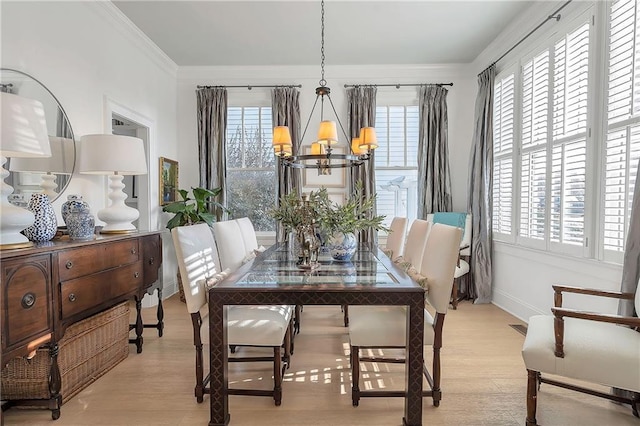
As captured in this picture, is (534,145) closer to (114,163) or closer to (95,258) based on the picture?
(114,163)

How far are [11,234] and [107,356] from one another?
1204 mm

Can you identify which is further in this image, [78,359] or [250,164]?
[250,164]

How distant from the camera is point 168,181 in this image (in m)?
4.49

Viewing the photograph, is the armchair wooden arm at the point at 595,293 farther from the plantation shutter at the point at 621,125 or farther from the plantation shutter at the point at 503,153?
the plantation shutter at the point at 503,153

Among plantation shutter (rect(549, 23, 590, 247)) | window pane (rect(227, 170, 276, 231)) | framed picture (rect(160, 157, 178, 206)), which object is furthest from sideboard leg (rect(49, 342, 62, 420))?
plantation shutter (rect(549, 23, 590, 247))

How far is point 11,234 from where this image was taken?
177cm

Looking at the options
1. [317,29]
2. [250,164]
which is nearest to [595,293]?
[317,29]

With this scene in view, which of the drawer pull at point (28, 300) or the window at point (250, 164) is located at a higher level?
the window at point (250, 164)

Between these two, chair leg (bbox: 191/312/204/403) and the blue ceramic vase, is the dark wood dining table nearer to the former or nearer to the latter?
chair leg (bbox: 191/312/204/403)

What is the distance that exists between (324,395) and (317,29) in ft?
11.7

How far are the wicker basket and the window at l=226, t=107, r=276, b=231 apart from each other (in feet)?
7.69

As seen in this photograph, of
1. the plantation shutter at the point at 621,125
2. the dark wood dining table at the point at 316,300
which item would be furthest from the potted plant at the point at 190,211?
the plantation shutter at the point at 621,125

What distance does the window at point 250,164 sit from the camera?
484 cm

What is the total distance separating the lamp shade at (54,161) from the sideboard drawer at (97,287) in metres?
0.94
